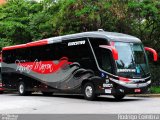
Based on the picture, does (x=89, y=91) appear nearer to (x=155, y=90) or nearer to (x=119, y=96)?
(x=119, y=96)

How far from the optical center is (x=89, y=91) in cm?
2205

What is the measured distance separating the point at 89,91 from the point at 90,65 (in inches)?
54.5

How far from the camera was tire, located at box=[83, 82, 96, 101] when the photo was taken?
21.7 m

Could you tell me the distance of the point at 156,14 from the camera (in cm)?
2803

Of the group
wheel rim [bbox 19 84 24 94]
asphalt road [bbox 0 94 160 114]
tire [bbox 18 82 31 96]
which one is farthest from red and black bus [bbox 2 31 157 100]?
asphalt road [bbox 0 94 160 114]

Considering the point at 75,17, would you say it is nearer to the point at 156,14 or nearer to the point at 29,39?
the point at 156,14

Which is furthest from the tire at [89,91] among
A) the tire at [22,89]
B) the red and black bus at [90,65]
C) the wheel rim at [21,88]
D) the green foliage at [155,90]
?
the wheel rim at [21,88]

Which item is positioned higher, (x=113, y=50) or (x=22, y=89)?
(x=113, y=50)

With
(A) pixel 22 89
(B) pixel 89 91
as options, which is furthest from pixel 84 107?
(A) pixel 22 89

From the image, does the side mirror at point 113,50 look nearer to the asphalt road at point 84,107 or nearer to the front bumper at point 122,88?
the front bumper at point 122,88

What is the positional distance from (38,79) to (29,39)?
10605 mm

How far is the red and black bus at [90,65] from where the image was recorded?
67.8 feet

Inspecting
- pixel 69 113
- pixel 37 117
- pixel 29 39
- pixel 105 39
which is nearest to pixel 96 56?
pixel 105 39

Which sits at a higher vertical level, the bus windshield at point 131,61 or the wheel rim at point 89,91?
the bus windshield at point 131,61
